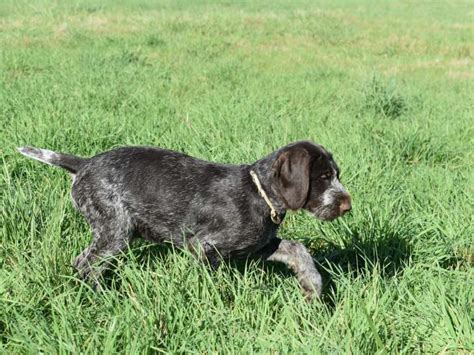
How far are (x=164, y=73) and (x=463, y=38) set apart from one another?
12.4 meters

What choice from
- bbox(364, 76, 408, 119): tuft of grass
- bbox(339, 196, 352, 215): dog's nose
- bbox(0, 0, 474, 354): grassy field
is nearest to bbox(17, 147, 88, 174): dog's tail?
bbox(0, 0, 474, 354): grassy field

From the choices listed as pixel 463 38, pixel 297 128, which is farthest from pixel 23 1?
pixel 297 128

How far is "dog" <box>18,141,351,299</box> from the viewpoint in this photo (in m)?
3.37

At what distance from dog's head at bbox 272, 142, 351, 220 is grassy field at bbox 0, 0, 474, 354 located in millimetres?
434

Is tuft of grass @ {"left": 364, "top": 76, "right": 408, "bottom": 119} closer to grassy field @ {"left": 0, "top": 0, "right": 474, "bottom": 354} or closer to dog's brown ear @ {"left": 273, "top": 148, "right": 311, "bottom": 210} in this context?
grassy field @ {"left": 0, "top": 0, "right": 474, "bottom": 354}

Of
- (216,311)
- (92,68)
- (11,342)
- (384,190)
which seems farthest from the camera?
(92,68)

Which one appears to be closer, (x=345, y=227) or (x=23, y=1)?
(x=345, y=227)

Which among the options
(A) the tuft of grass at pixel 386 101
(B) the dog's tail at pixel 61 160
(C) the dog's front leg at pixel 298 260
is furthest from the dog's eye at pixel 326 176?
(A) the tuft of grass at pixel 386 101

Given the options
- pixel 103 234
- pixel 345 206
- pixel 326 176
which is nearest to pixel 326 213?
pixel 345 206

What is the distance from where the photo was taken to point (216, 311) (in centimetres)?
273

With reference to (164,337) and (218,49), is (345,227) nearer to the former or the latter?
(164,337)

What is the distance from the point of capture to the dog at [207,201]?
11.1 feet

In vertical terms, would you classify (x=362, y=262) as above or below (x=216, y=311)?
below

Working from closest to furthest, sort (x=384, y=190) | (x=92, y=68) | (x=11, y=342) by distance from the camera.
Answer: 1. (x=11, y=342)
2. (x=384, y=190)
3. (x=92, y=68)
